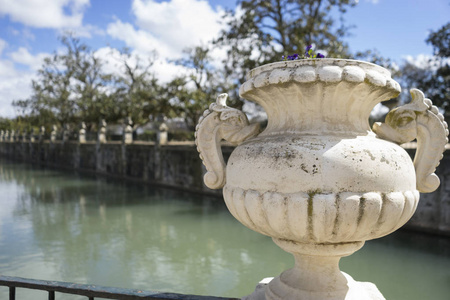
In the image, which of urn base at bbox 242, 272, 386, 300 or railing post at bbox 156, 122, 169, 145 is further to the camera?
railing post at bbox 156, 122, 169, 145

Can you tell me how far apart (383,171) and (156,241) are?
611cm

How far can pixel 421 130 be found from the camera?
6.31ft

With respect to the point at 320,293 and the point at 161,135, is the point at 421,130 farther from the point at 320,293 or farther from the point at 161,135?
the point at 161,135

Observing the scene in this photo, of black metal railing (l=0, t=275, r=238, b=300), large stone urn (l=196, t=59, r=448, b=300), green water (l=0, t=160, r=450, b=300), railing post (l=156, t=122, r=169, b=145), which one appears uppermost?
railing post (l=156, t=122, r=169, b=145)

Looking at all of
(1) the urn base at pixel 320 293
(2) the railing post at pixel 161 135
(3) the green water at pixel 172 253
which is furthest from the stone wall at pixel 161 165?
(1) the urn base at pixel 320 293

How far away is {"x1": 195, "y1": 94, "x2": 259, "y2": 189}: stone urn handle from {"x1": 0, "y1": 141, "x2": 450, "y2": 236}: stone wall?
6419 millimetres

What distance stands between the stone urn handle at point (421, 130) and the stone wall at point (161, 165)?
593cm

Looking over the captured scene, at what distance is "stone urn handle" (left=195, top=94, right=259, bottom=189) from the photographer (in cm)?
209

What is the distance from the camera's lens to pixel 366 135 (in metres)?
1.87

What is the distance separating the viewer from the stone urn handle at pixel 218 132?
6.87ft

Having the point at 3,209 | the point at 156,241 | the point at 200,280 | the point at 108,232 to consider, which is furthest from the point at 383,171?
the point at 3,209

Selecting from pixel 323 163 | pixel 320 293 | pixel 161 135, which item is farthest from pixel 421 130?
pixel 161 135

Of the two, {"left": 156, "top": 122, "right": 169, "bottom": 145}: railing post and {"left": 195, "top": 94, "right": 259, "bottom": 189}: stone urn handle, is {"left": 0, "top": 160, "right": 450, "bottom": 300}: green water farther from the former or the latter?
{"left": 156, "top": 122, "right": 169, "bottom": 145}: railing post

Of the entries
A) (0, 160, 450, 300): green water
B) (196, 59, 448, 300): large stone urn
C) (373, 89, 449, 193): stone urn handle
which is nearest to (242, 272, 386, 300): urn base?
(196, 59, 448, 300): large stone urn
